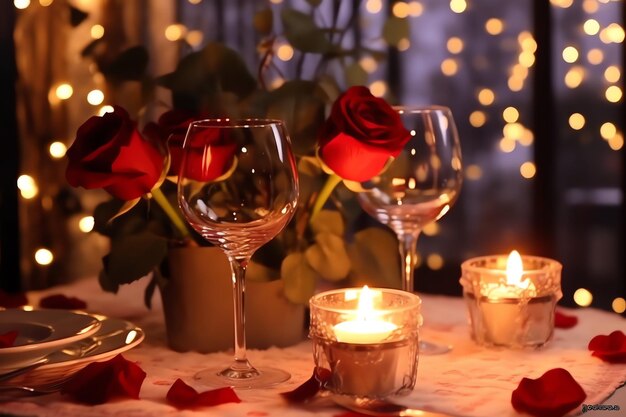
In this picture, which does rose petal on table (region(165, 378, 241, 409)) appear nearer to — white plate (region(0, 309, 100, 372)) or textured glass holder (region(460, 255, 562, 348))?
white plate (region(0, 309, 100, 372))

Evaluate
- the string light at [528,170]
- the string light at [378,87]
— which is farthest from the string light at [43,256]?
the string light at [528,170]

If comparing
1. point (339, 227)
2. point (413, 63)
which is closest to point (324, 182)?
point (339, 227)

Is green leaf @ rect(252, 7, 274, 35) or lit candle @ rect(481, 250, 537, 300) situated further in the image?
green leaf @ rect(252, 7, 274, 35)

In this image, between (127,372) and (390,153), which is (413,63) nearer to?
(390,153)

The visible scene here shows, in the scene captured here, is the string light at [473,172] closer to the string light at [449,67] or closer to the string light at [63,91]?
the string light at [449,67]

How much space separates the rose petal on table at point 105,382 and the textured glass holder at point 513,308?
0.42 metres

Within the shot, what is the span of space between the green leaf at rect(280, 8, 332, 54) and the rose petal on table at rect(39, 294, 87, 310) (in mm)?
462

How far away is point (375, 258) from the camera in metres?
1.21

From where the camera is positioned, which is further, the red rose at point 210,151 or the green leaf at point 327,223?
the green leaf at point 327,223

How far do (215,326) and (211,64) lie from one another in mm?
327

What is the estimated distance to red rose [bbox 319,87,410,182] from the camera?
1.07 m

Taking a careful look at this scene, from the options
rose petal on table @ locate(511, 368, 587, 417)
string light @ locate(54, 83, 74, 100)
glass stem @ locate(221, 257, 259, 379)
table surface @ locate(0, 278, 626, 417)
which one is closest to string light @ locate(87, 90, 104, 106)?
string light @ locate(54, 83, 74, 100)

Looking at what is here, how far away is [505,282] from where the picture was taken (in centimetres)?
114

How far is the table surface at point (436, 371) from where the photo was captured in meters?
0.90
